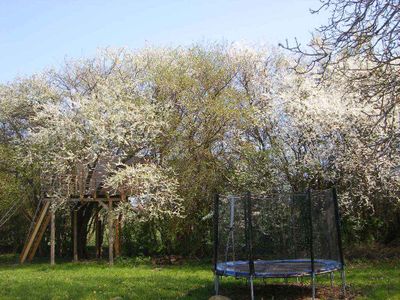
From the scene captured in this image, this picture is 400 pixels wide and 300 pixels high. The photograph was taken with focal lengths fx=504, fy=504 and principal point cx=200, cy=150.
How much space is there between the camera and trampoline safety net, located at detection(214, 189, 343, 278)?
34.5 ft

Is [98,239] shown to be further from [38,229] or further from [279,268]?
[279,268]

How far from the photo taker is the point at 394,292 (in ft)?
35.6

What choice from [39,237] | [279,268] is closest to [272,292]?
[279,268]

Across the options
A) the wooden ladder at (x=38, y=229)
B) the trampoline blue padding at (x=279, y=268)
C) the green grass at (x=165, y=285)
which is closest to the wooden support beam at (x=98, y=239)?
the wooden ladder at (x=38, y=229)

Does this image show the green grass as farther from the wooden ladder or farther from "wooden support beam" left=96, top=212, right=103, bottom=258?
"wooden support beam" left=96, top=212, right=103, bottom=258

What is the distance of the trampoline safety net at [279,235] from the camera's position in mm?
10523

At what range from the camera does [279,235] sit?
1541cm

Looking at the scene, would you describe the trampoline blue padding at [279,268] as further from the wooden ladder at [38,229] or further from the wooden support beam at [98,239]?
the wooden support beam at [98,239]

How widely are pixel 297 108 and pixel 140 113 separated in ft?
21.5

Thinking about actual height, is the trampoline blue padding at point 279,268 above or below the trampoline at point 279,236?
below

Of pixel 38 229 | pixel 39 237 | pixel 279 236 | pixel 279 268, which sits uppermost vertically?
pixel 38 229

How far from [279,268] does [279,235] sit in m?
4.64

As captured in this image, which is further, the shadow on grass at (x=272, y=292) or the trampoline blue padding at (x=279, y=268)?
the shadow on grass at (x=272, y=292)

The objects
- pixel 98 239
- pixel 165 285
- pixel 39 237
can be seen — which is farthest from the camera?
pixel 98 239
